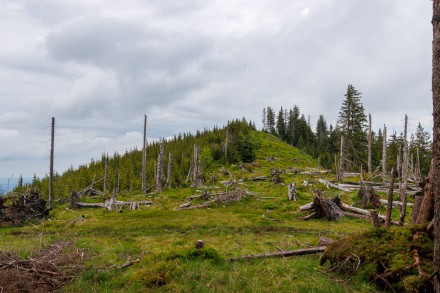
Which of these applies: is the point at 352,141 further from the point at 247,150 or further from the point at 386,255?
the point at 386,255

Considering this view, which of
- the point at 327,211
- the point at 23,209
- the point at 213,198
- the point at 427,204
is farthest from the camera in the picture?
the point at 213,198

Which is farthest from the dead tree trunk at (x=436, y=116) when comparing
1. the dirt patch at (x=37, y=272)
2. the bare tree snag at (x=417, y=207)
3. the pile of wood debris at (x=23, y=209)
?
the pile of wood debris at (x=23, y=209)

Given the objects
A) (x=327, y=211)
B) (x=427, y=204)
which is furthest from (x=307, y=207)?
(x=427, y=204)

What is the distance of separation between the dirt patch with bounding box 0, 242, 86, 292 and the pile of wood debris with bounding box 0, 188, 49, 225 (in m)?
14.7

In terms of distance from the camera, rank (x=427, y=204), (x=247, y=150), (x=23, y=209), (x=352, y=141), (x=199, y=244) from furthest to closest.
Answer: (x=247, y=150) → (x=352, y=141) → (x=23, y=209) → (x=199, y=244) → (x=427, y=204)

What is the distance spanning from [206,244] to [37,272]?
6320 millimetres

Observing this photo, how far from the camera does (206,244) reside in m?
12.6

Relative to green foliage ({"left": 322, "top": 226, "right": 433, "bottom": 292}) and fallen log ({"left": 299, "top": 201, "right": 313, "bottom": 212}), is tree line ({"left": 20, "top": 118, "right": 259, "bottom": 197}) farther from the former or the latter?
green foliage ({"left": 322, "top": 226, "right": 433, "bottom": 292})

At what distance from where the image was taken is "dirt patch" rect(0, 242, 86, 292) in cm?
704

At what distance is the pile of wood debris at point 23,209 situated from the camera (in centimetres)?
2101

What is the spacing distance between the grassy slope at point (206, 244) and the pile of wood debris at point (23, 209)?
140 centimetres

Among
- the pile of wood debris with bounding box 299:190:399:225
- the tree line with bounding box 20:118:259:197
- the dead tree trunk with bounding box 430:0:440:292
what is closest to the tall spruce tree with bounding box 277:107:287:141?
the tree line with bounding box 20:118:259:197

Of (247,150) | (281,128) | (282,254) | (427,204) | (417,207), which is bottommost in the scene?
(282,254)

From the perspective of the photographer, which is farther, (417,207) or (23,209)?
(23,209)
